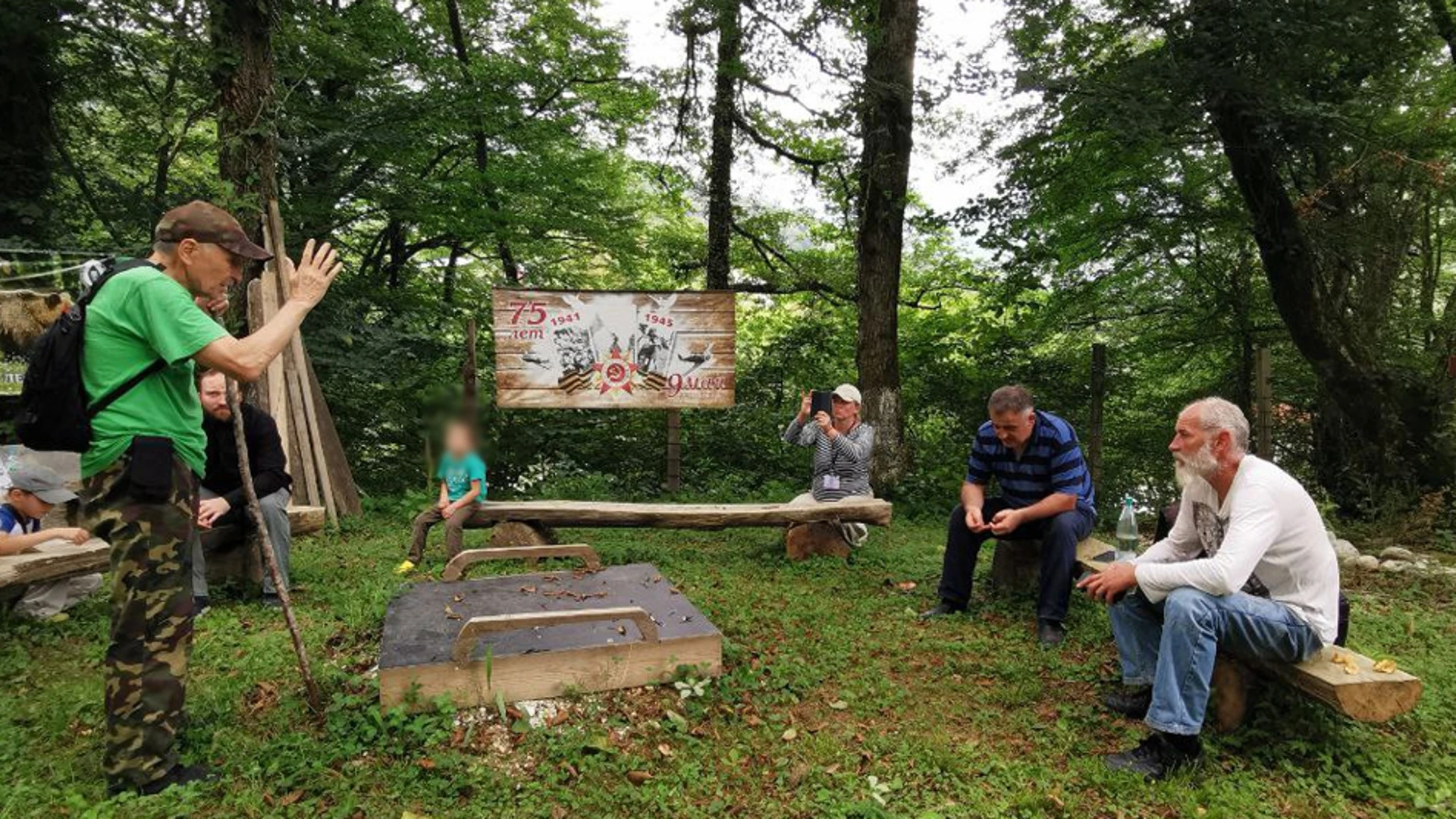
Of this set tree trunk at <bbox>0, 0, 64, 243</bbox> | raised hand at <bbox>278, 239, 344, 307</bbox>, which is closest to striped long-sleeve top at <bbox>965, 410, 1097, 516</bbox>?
raised hand at <bbox>278, 239, 344, 307</bbox>

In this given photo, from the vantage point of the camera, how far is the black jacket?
4.72 metres

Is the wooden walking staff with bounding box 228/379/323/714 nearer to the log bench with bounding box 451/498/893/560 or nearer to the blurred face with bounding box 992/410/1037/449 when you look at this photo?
the log bench with bounding box 451/498/893/560

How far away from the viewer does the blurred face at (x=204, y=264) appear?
2668 millimetres

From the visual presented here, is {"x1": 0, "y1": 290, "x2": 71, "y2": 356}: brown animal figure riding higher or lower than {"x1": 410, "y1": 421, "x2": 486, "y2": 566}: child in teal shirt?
higher

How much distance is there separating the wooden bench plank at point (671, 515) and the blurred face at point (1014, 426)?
1.54 meters

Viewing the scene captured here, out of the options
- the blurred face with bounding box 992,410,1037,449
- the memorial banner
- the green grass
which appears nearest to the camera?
the green grass

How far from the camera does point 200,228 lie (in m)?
2.66

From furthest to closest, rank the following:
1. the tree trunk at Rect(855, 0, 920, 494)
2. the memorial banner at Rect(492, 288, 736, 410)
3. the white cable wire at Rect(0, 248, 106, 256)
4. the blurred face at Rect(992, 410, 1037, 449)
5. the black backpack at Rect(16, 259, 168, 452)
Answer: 1. the tree trunk at Rect(855, 0, 920, 494)
2. the memorial banner at Rect(492, 288, 736, 410)
3. the white cable wire at Rect(0, 248, 106, 256)
4. the blurred face at Rect(992, 410, 1037, 449)
5. the black backpack at Rect(16, 259, 168, 452)

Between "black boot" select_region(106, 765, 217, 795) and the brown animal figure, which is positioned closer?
"black boot" select_region(106, 765, 217, 795)

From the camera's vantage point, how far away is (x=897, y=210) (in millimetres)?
8664

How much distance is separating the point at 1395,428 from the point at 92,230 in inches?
544

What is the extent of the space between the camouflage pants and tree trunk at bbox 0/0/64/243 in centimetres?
687

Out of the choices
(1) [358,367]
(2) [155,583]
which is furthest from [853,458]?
(1) [358,367]

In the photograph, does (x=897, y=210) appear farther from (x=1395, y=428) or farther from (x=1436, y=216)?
(x=1436, y=216)
